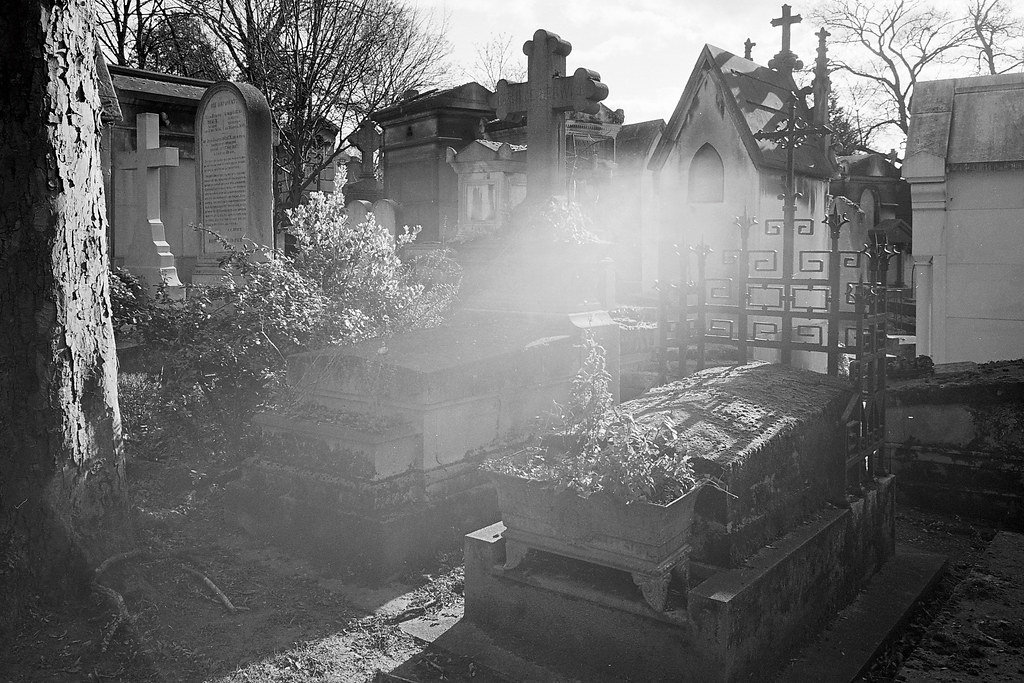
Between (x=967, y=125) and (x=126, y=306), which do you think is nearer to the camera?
(x=126, y=306)

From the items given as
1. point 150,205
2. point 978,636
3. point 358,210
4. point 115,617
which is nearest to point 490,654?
point 115,617

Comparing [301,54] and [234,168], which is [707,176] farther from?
[301,54]

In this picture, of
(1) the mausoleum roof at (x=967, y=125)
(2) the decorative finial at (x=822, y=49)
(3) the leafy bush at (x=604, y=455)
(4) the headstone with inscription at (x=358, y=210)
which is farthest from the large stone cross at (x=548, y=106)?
(4) the headstone with inscription at (x=358, y=210)

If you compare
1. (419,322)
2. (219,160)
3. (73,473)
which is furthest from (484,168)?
(73,473)

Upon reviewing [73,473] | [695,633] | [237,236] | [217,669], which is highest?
[237,236]

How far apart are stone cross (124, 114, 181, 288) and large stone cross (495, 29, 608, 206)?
730 cm

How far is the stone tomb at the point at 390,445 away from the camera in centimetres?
447

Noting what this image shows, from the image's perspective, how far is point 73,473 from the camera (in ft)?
12.4

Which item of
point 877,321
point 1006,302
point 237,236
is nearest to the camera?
point 877,321

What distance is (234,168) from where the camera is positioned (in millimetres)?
11469

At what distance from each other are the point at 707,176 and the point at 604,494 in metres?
9.30

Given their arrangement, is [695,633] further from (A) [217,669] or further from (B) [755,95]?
(B) [755,95]

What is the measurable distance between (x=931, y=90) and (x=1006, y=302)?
2.34 m

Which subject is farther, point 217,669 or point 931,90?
point 931,90
